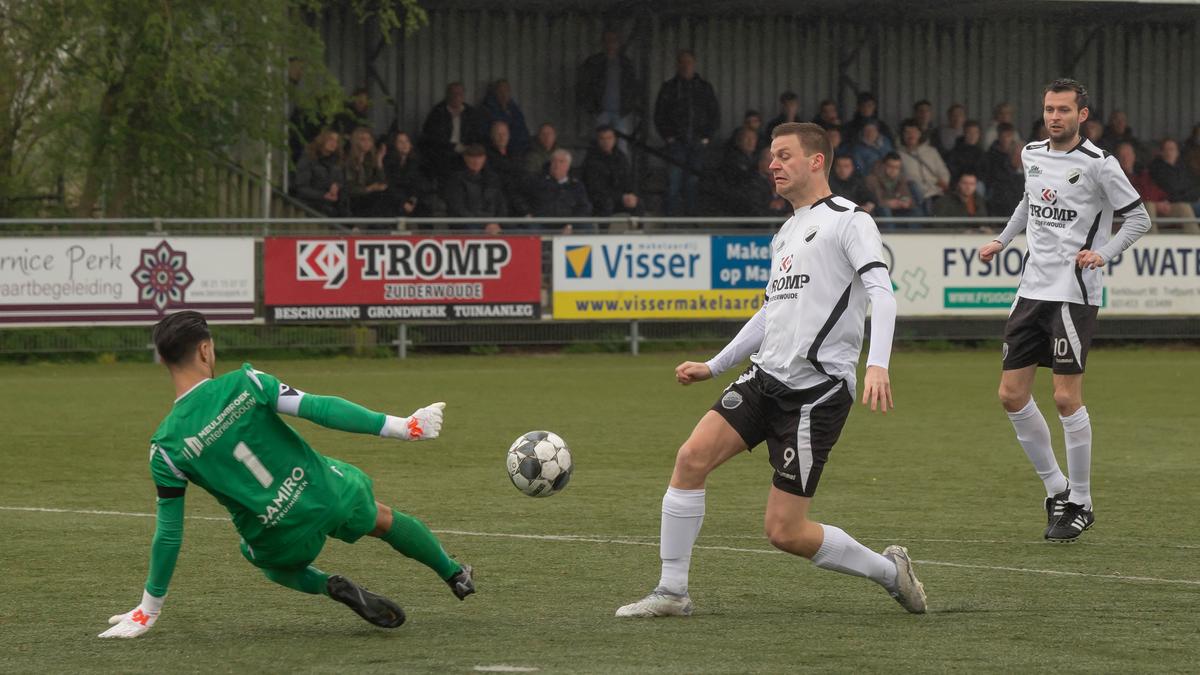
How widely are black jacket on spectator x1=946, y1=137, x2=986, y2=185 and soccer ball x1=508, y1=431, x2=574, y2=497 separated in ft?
58.9

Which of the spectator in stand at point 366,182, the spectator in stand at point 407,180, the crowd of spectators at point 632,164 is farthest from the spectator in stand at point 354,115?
the spectator in stand at point 407,180

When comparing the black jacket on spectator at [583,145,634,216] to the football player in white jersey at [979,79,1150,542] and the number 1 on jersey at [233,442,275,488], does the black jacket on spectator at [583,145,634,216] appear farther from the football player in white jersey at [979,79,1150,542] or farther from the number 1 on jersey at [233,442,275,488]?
the number 1 on jersey at [233,442,275,488]

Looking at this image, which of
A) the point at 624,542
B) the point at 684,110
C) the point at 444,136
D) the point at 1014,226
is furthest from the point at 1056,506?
the point at 684,110

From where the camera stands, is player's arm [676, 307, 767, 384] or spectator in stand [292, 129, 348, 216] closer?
player's arm [676, 307, 767, 384]

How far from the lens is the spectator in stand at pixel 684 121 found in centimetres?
2347

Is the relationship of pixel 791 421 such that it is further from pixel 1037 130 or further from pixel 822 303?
pixel 1037 130

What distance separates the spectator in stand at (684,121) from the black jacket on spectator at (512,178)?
9.27ft

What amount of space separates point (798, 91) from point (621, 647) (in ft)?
73.2

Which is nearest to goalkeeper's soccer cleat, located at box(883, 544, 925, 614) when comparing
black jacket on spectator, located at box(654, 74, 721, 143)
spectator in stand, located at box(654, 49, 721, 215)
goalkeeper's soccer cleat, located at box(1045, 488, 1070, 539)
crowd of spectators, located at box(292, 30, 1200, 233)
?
goalkeeper's soccer cleat, located at box(1045, 488, 1070, 539)

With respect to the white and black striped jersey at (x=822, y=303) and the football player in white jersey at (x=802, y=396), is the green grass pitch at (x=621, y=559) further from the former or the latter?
the white and black striped jersey at (x=822, y=303)

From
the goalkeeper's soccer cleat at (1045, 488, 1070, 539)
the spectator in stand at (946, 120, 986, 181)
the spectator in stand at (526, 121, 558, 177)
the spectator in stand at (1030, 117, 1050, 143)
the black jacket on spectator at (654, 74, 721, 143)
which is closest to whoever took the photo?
the goalkeeper's soccer cleat at (1045, 488, 1070, 539)

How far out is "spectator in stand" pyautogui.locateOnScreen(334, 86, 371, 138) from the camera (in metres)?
21.8

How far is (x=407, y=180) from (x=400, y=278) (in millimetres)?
2941

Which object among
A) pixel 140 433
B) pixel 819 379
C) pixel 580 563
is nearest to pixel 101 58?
pixel 140 433
